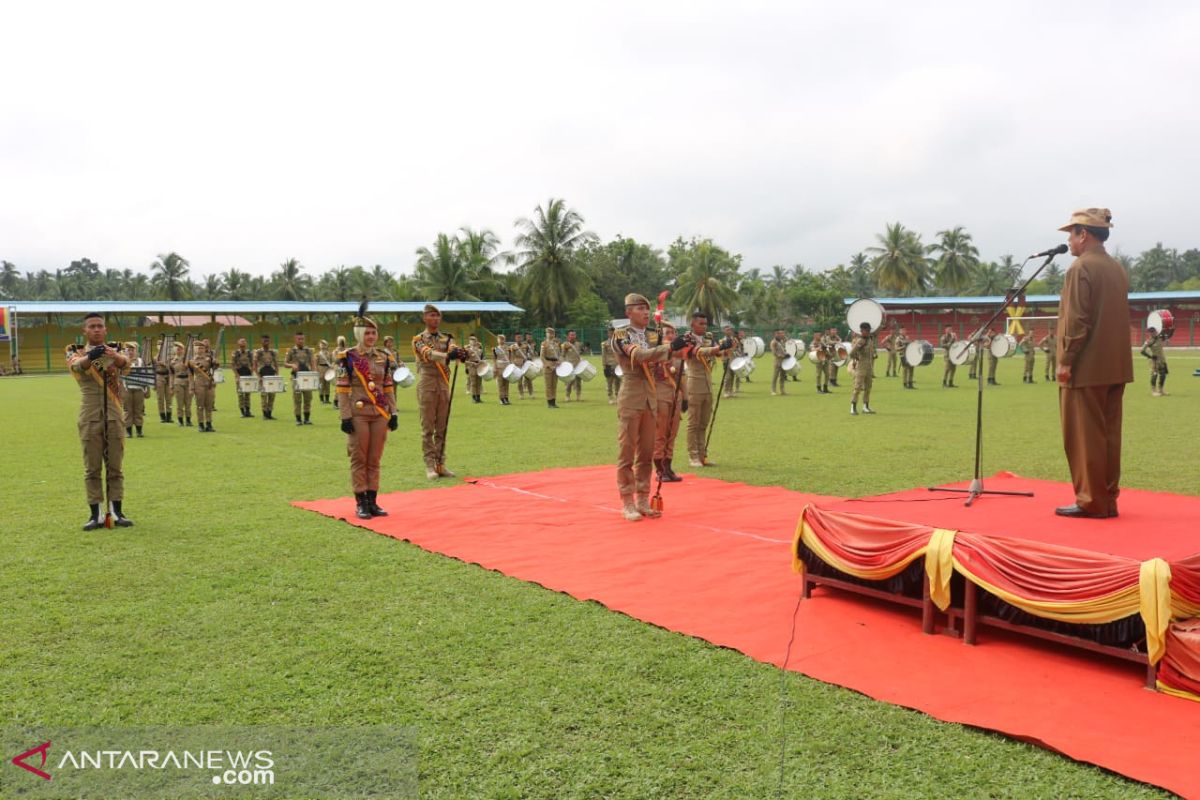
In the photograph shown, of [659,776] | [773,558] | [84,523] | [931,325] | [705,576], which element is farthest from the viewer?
[931,325]

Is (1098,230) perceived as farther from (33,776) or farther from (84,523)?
(84,523)

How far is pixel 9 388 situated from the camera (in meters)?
34.6

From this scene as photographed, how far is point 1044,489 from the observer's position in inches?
282

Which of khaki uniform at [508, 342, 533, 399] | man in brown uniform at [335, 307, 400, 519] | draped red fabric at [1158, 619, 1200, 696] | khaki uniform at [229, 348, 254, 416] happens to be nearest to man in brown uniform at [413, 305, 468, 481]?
man in brown uniform at [335, 307, 400, 519]

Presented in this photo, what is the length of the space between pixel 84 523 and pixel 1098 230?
29.2ft

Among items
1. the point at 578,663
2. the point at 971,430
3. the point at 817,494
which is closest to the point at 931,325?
the point at 971,430

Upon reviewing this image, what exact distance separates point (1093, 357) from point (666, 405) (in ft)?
16.4

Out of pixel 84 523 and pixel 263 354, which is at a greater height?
pixel 263 354

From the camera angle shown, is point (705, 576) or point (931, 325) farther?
point (931, 325)

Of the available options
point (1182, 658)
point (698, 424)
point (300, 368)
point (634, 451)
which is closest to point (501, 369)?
point (300, 368)

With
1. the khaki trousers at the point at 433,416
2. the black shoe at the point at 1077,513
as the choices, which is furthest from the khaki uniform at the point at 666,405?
the black shoe at the point at 1077,513

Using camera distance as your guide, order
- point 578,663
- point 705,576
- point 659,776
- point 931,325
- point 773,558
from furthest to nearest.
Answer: point 931,325
point 773,558
point 705,576
point 578,663
point 659,776

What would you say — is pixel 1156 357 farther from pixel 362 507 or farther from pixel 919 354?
A: pixel 362 507

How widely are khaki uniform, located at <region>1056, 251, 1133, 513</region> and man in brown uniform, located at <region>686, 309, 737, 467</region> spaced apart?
17.7 feet
